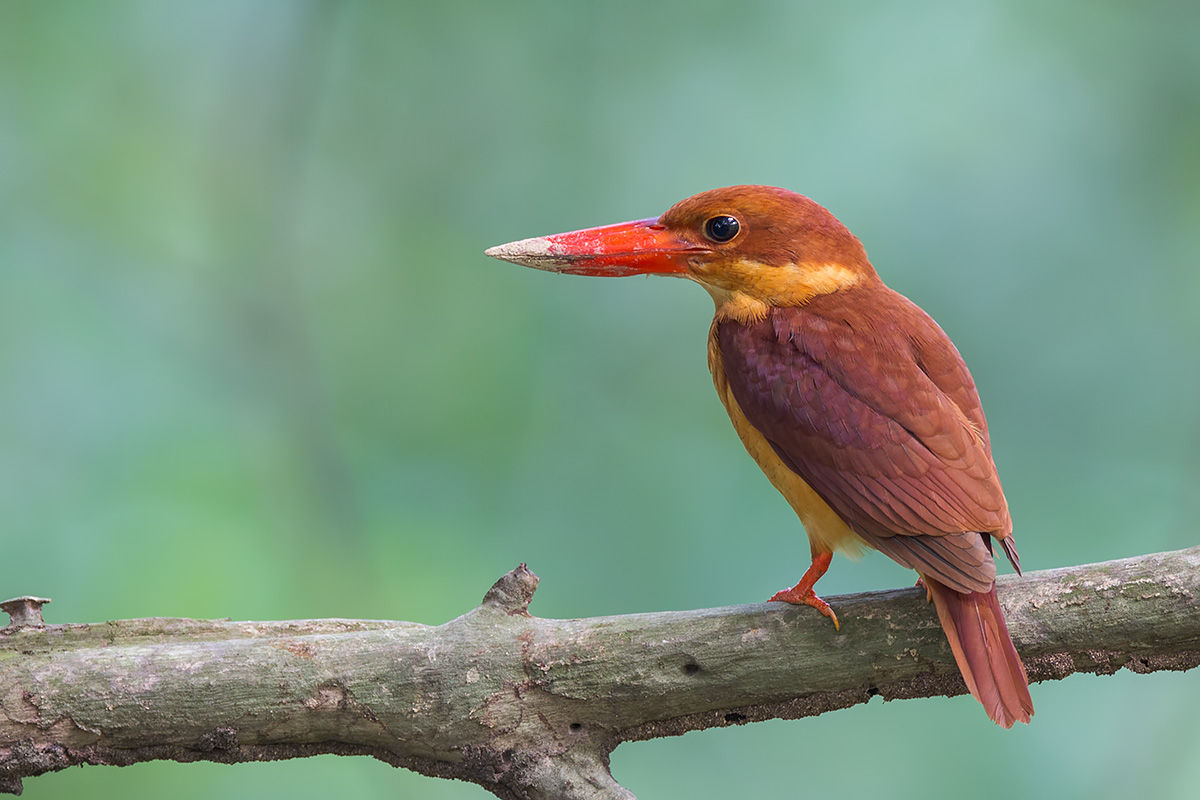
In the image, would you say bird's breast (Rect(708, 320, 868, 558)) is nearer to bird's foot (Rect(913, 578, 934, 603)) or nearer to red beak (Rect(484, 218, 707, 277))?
bird's foot (Rect(913, 578, 934, 603))

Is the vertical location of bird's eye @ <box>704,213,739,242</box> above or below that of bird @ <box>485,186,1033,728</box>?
above

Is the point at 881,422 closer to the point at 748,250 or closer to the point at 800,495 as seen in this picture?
the point at 800,495

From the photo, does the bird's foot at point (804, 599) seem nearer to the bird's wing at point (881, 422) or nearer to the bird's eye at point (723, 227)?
the bird's wing at point (881, 422)

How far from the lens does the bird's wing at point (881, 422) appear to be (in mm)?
1766

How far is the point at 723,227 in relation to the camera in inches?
81.0

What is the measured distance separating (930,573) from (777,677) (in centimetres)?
31

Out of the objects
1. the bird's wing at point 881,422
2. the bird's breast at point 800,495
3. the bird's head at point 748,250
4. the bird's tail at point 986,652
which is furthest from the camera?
the bird's head at point 748,250

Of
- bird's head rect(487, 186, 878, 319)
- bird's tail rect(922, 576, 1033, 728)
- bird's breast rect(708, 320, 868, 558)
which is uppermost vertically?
bird's head rect(487, 186, 878, 319)

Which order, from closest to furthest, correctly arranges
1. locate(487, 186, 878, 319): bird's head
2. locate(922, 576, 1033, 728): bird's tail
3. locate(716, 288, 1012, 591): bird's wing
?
1. locate(922, 576, 1033, 728): bird's tail
2. locate(716, 288, 1012, 591): bird's wing
3. locate(487, 186, 878, 319): bird's head

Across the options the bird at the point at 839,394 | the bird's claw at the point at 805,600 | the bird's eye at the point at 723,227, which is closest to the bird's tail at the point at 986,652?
the bird at the point at 839,394

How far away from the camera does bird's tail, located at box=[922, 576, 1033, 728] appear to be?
5.45 ft

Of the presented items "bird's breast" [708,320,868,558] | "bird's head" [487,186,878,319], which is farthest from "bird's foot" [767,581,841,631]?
"bird's head" [487,186,878,319]

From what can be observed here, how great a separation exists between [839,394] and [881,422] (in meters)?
0.08

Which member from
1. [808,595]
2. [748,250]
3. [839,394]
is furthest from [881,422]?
[748,250]
